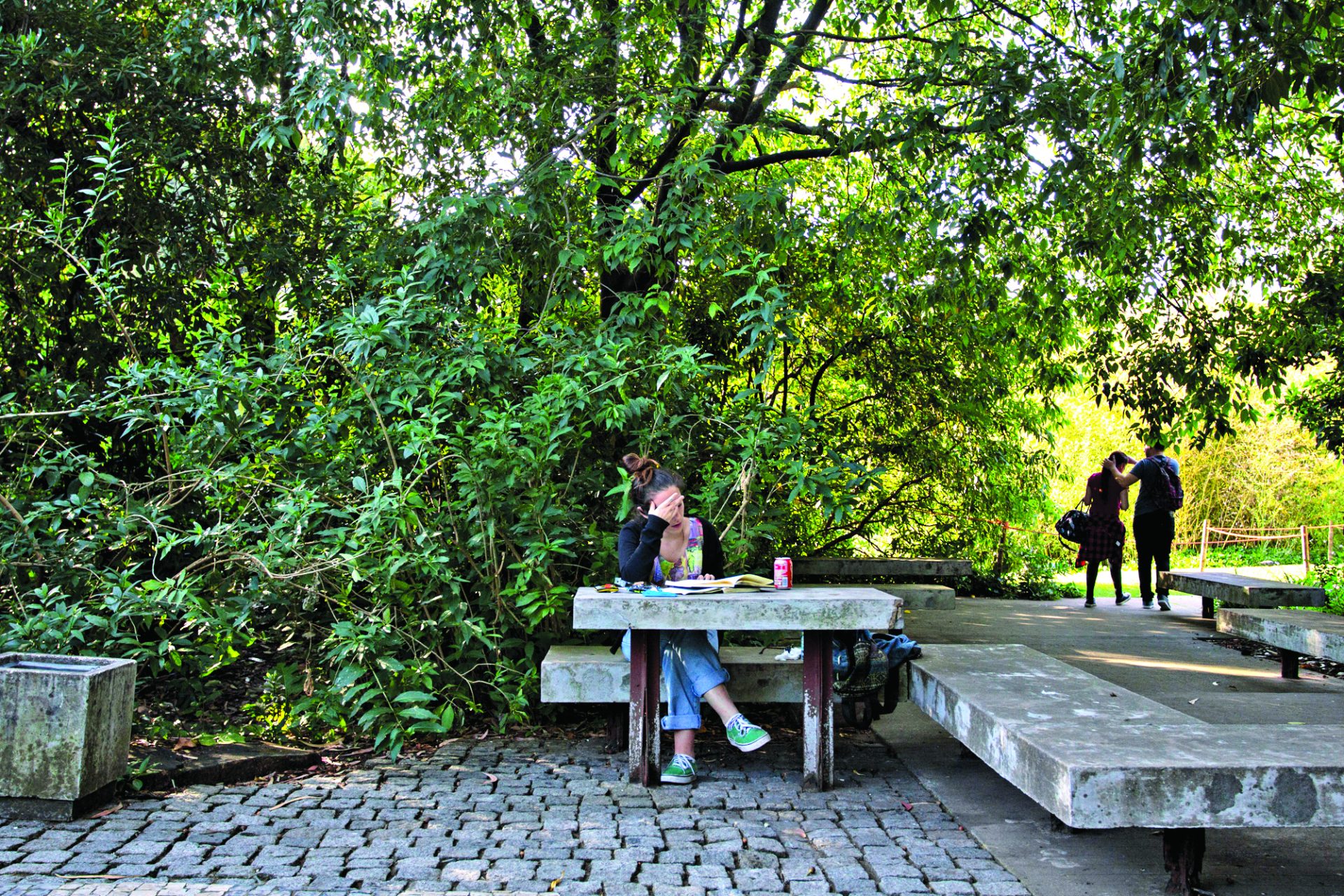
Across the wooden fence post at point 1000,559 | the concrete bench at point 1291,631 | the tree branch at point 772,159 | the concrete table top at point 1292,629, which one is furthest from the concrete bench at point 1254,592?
the tree branch at point 772,159

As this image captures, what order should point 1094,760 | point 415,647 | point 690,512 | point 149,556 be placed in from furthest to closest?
point 149,556 < point 690,512 < point 415,647 < point 1094,760

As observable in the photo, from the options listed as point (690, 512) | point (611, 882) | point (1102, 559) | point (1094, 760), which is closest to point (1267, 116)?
point (1102, 559)

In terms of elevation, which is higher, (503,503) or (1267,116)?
(1267,116)

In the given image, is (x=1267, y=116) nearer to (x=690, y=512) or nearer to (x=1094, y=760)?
(x=690, y=512)

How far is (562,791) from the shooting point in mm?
4746

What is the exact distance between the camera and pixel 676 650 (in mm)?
5082

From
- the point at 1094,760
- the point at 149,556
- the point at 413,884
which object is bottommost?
the point at 413,884

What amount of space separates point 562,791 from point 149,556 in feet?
12.0

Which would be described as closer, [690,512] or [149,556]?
[690,512]

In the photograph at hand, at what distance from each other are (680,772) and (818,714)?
0.69 meters

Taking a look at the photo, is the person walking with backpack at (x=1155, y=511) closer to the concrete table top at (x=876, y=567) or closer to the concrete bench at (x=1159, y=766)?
the concrete table top at (x=876, y=567)

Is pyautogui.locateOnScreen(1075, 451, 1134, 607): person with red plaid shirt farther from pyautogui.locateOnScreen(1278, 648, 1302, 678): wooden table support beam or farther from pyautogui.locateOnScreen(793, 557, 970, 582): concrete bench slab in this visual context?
pyautogui.locateOnScreen(1278, 648, 1302, 678): wooden table support beam

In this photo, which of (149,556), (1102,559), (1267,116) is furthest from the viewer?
(1102,559)

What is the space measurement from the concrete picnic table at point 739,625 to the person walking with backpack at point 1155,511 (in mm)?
7547
